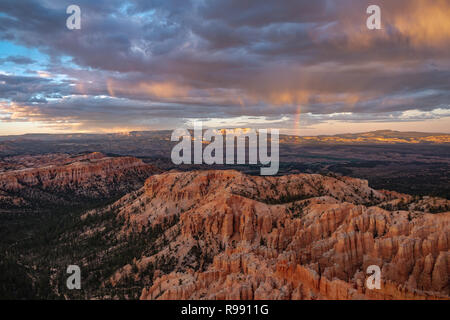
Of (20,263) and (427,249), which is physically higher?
(427,249)

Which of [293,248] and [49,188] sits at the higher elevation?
[293,248]

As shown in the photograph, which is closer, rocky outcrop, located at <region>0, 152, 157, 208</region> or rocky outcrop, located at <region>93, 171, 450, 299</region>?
rocky outcrop, located at <region>93, 171, 450, 299</region>

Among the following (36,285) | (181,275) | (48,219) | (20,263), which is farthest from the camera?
(48,219)

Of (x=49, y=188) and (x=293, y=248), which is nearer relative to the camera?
(x=293, y=248)

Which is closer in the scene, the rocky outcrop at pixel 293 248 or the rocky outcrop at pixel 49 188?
the rocky outcrop at pixel 293 248

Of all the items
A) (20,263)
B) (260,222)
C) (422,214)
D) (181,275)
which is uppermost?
(422,214)
